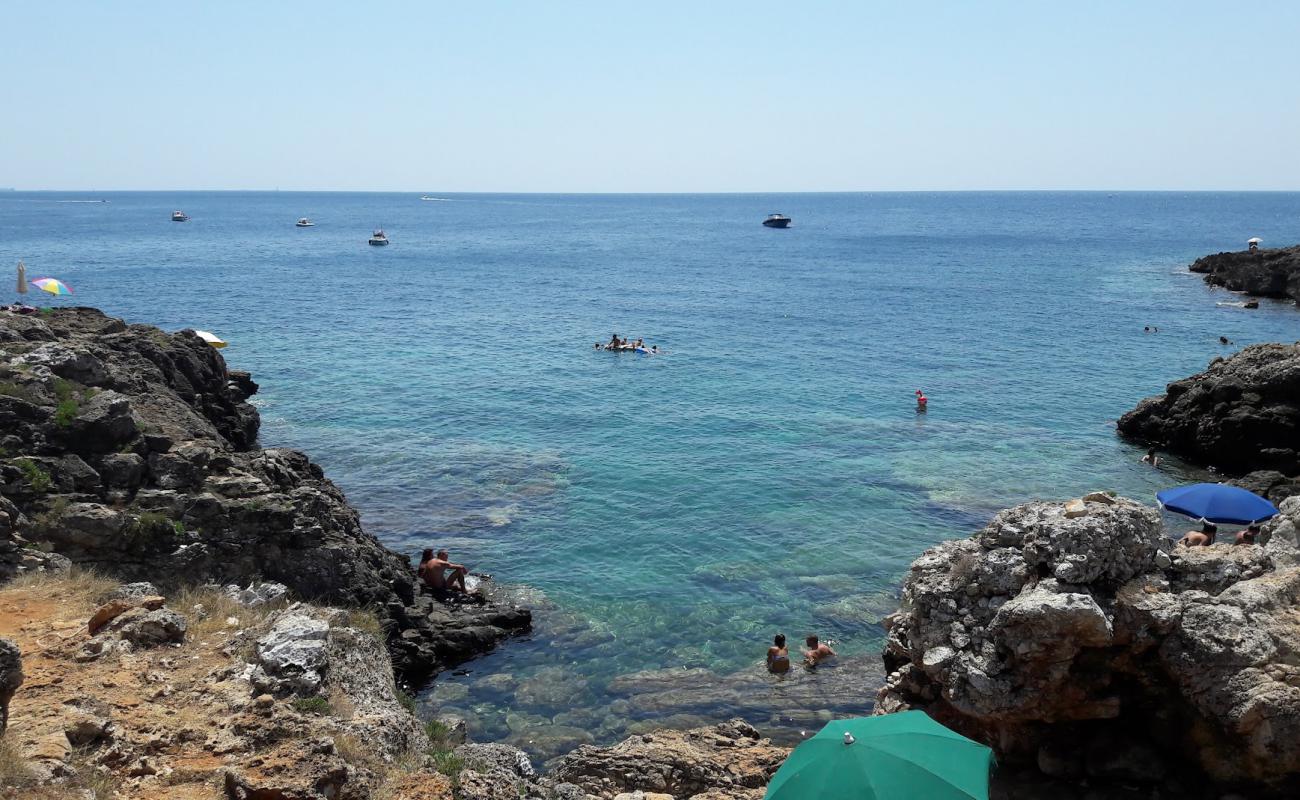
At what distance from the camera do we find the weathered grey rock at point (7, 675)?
9.16m

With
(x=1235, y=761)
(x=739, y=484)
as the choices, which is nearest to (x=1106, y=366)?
(x=739, y=484)

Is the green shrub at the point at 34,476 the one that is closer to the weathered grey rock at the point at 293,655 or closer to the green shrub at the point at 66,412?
the green shrub at the point at 66,412

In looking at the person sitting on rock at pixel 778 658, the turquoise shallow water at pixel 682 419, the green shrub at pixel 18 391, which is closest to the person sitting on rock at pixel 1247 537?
the turquoise shallow water at pixel 682 419

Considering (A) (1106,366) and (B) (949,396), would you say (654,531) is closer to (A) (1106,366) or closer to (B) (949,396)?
(B) (949,396)

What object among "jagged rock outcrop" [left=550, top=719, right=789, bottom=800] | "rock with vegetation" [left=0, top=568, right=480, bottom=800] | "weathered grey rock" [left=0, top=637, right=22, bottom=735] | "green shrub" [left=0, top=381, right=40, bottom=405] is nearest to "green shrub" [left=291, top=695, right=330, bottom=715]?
"rock with vegetation" [left=0, top=568, right=480, bottom=800]

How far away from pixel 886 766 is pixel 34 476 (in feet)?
47.4

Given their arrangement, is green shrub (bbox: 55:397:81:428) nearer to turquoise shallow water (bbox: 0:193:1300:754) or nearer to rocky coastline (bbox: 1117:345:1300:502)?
turquoise shallow water (bbox: 0:193:1300:754)

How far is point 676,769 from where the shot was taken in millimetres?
13125

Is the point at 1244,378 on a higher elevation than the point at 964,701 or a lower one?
higher

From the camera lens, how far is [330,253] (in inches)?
4938

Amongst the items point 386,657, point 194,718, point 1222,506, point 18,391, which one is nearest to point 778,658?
point 386,657

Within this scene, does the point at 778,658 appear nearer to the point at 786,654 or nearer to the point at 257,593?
the point at 786,654

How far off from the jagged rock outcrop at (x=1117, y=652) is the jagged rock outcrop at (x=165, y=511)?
10.5 meters

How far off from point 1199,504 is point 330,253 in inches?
4705
